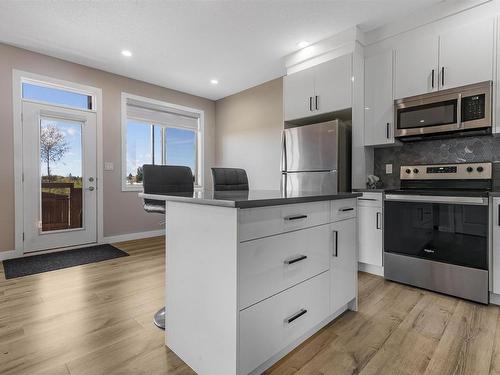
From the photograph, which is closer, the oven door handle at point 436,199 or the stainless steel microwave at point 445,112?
the oven door handle at point 436,199

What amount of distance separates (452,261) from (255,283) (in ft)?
6.58

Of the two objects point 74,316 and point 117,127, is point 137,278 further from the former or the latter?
point 117,127

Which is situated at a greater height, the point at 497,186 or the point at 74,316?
the point at 497,186

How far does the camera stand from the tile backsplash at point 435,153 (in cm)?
248

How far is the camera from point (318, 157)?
315 centimetres

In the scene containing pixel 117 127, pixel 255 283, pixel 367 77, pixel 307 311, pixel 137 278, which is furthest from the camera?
pixel 117 127

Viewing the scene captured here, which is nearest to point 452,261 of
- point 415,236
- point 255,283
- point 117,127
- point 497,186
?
point 415,236

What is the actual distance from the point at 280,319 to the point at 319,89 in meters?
2.76

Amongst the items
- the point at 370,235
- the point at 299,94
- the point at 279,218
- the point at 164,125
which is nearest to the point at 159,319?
the point at 279,218

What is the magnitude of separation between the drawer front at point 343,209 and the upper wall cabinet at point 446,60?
1627mm

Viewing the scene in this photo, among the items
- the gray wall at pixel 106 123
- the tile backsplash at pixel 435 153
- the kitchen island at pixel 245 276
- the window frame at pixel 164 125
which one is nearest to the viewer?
the kitchen island at pixel 245 276

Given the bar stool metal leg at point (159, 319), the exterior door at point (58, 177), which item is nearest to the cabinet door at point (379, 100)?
the bar stool metal leg at point (159, 319)

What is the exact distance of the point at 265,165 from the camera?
4547 mm

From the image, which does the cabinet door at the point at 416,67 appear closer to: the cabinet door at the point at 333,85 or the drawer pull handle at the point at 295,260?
the cabinet door at the point at 333,85
